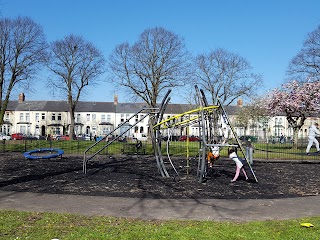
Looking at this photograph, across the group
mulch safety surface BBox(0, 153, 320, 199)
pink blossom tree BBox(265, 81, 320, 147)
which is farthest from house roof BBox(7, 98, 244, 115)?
mulch safety surface BBox(0, 153, 320, 199)

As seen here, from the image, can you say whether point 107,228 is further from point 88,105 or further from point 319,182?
point 88,105

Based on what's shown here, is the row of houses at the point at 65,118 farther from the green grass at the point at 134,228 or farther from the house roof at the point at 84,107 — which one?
the green grass at the point at 134,228

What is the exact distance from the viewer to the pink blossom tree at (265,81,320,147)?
119 ft

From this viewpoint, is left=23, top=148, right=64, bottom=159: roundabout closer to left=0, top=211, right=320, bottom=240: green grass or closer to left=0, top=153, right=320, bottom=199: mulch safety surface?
left=0, top=153, right=320, bottom=199: mulch safety surface

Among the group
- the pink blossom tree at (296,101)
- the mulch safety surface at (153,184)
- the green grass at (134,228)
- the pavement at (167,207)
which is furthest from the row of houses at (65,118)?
the green grass at (134,228)

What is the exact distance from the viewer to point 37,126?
81.0 m

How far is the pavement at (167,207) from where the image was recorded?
25.4ft

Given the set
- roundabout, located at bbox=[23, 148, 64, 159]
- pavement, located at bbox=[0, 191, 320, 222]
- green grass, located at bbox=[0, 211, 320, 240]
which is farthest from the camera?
roundabout, located at bbox=[23, 148, 64, 159]

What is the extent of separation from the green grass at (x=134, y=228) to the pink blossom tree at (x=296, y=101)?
1179 inches

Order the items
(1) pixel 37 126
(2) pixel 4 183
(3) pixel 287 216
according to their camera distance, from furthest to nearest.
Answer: (1) pixel 37 126
(2) pixel 4 183
(3) pixel 287 216

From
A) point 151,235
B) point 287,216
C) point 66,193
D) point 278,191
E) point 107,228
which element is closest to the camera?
point 151,235

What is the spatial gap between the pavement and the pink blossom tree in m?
27.4

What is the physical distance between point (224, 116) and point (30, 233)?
857 centimetres

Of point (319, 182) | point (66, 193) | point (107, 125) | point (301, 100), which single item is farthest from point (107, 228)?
point (107, 125)
